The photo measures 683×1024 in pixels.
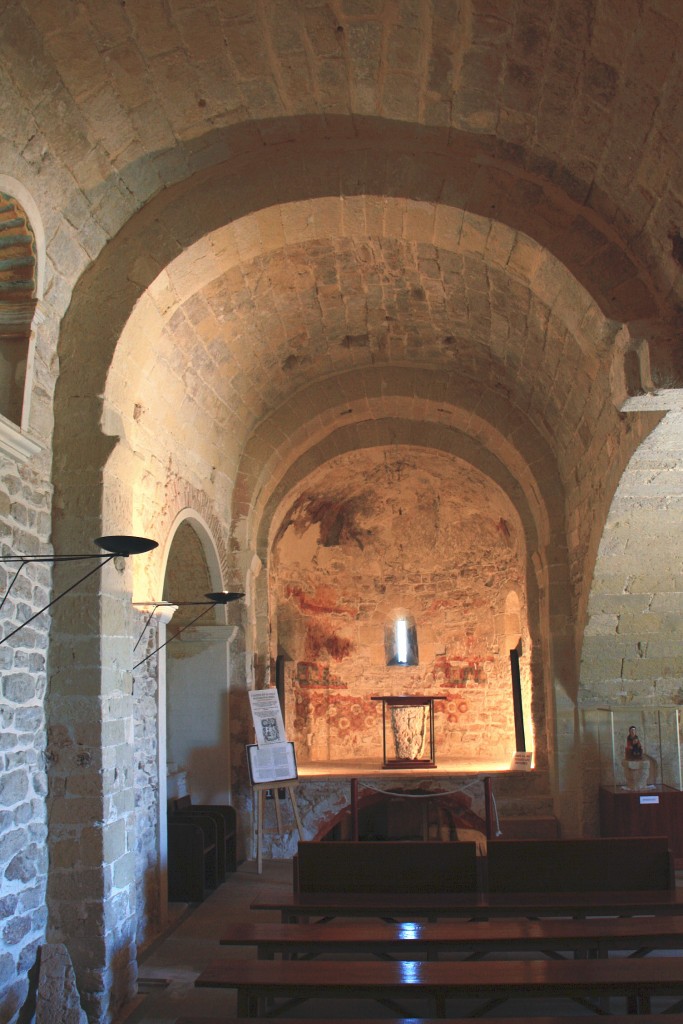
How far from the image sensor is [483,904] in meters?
5.12

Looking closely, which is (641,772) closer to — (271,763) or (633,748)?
(633,748)

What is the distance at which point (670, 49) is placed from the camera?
14.6ft

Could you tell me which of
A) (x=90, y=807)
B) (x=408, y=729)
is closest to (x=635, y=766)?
(x=408, y=729)

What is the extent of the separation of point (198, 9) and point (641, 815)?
26.7 ft

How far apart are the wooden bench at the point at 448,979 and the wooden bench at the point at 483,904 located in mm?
744

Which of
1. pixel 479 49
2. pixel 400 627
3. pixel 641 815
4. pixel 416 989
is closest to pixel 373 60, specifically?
pixel 479 49

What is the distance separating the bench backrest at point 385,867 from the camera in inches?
220

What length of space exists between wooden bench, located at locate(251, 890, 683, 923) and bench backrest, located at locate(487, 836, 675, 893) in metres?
0.11

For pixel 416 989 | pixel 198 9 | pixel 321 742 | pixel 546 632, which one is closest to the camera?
pixel 416 989

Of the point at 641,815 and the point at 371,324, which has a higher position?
the point at 371,324

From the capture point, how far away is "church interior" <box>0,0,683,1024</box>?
5074 millimetres

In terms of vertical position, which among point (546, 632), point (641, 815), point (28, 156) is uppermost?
point (28, 156)

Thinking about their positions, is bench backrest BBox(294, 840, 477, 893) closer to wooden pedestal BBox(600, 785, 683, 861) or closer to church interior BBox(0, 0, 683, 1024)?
church interior BBox(0, 0, 683, 1024)

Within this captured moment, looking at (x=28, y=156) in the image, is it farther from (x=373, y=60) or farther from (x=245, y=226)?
(x=373, y=60)
